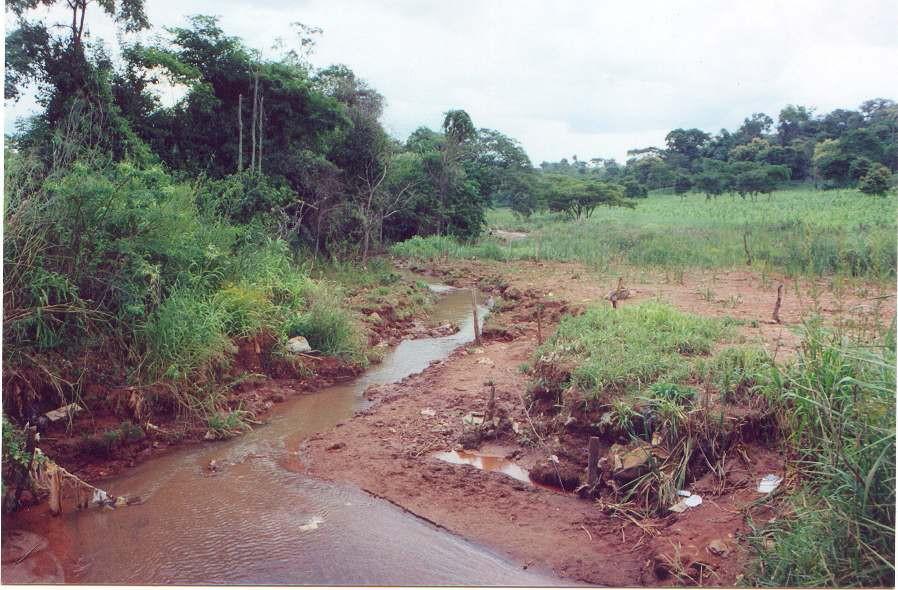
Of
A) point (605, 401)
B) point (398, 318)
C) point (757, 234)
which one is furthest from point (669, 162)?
point (605, 401)

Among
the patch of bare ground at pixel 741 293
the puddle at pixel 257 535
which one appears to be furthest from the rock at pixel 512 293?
the puddle at pixel 257 535

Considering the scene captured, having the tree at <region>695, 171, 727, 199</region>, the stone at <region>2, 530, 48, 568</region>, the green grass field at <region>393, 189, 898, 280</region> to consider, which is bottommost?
the stone at <region>2, 530, 48, 568</region>

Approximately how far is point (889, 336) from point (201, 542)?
3916 mm

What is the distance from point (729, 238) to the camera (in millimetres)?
12180

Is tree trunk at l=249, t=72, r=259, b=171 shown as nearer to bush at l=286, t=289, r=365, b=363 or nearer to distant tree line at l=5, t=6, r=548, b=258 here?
distant tree line at l=5, t=6, r=548, b=258

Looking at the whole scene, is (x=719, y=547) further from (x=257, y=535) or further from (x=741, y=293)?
(x=741, y=293)

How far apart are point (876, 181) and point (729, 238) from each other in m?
7.12

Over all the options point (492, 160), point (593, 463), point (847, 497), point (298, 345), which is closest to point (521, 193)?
point (492, 160)

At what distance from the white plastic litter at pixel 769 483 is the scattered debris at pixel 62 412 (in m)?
4.91

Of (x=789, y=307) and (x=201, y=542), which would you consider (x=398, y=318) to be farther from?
(x=201, y=542)

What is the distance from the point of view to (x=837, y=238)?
20.8 feet

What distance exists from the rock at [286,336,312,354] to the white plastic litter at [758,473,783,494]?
200 inches

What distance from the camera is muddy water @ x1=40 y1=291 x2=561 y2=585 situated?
11.8 feet

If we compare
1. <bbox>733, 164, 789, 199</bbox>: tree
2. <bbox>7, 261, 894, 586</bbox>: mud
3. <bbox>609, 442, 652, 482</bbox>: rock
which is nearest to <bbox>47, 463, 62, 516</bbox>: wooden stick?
<bbox>7, 261, 894, 586</bbox>: mud
